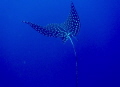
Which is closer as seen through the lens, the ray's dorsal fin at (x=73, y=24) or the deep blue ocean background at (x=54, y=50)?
the ray's dorsal fin at (x=73, y=24)

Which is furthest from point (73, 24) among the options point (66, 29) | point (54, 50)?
point (54, 50)

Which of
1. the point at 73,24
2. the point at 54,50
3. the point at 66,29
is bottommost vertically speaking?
the point at 54,50

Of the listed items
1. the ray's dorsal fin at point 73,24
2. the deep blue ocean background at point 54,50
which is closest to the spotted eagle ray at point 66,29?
the ray's dorsal fin at point 73,24

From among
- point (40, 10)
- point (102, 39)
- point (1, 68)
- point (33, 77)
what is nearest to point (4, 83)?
point (1, 68)

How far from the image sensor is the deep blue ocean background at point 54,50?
32.4 feet

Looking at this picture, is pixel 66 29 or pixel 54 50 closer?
pixel 66 29

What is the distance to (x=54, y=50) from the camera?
10062 millimetres

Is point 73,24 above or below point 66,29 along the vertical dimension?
above

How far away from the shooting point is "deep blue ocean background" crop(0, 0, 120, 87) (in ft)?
32.4

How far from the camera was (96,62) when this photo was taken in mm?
10344

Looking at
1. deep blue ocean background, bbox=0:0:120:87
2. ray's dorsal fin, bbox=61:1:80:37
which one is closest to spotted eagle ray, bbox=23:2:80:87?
ray's dorsal fin, bbox=61:1:80:37

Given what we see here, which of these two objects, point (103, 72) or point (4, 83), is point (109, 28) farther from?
point (4, 83)

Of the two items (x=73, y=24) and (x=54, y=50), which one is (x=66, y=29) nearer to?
(x=73, y=24)

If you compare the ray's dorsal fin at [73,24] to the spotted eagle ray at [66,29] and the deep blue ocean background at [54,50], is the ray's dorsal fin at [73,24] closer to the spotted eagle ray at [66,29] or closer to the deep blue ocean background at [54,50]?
the spotted eagle ray at [66,29]
